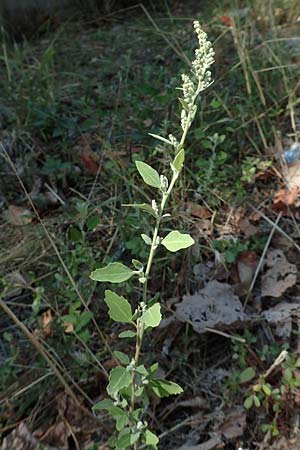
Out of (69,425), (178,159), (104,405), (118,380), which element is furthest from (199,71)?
(69,425)

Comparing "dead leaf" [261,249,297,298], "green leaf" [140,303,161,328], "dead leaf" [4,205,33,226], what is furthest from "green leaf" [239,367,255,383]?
"dead leaf" [4,205,33,226]

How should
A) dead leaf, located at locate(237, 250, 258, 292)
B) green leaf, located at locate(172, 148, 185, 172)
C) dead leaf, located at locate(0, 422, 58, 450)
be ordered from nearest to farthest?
green leaf, located at locate(172, 148, 185, 172)
dead leaf, located at locate(0, 422, 58, 450)
dead leaf, located at locate(237, 250, 258, 292)

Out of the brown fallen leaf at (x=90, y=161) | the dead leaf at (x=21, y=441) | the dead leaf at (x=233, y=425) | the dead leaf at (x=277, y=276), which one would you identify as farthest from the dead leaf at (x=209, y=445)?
the brown fallen leaf at (x=90, y=161)

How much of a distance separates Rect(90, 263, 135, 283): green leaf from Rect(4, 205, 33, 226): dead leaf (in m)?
1.12

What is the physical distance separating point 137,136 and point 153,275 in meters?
0.67

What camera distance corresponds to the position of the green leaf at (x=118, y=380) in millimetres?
1136

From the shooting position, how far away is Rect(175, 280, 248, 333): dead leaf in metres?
1.76

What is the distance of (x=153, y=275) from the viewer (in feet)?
6.18

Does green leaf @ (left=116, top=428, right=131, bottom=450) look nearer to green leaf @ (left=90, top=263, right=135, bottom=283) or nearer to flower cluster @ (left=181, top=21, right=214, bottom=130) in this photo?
green leaf @ (left=90, top=263, right=135, bottom=283)

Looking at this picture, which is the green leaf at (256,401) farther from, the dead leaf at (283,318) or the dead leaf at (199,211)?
the dead leaf at (199,211)

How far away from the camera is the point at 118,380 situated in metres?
1.15

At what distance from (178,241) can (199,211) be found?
970mm

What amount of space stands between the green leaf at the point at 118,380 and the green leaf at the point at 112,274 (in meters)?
0.20

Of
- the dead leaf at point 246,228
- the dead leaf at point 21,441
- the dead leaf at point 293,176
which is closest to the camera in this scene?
the dead leaf at point 21,441
